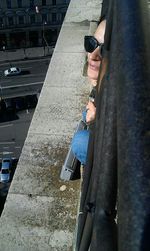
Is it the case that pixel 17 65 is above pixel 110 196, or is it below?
below

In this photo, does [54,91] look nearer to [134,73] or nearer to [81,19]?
[81,19]

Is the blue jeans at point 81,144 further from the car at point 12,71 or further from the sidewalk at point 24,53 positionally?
the sidewalk at point 24,53

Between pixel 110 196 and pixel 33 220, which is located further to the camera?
pixel 33 220

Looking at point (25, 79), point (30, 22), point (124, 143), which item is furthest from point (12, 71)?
point (124, 143)

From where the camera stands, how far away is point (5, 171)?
123ft

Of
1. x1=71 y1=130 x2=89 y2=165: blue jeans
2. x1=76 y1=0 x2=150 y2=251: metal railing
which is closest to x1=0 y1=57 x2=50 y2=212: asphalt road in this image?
x1=71 y1=130 x2=89 y2=165: blue jeans

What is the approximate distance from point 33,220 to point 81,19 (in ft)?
21.9

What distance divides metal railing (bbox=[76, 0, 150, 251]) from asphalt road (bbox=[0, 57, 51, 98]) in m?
47.7

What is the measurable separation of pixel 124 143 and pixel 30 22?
60779 millimetres

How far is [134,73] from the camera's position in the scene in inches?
57.2

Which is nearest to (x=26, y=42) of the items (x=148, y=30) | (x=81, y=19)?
(x=81, y=19)

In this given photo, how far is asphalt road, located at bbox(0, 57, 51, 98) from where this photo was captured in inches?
1964

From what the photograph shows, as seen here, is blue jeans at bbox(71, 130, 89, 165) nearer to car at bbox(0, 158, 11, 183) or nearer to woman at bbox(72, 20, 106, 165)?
woman at bbox(72, 20, 106, 165)

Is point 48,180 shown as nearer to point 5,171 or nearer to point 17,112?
point 5,171
